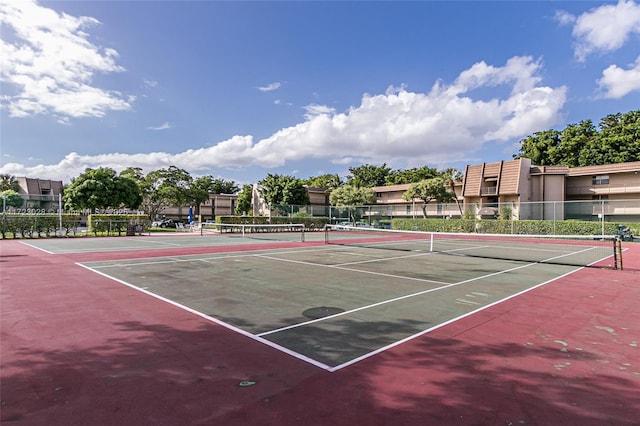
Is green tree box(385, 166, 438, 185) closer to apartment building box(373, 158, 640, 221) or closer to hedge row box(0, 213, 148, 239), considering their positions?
apartment building box(373, 158, 640, 221)

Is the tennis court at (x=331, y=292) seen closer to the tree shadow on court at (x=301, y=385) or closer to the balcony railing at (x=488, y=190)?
the tree shadow on court at (x=301, y=385)

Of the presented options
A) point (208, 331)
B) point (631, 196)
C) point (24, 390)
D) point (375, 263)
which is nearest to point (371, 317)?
point (208, 331)

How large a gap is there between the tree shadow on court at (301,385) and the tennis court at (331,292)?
0.40 metres

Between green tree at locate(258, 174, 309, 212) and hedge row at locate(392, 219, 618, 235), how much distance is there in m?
18.5

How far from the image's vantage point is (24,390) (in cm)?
382

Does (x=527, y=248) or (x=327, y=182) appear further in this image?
(x=327, y=182)

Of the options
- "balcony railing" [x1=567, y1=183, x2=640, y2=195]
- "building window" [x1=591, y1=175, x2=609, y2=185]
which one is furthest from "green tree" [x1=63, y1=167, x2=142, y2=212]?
"building window" [x1=591, y1=175, x2=609, y2=185]

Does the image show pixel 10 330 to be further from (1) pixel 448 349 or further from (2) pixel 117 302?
(1) pixel 448 349

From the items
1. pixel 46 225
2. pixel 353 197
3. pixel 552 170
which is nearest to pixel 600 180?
pixel 552 170

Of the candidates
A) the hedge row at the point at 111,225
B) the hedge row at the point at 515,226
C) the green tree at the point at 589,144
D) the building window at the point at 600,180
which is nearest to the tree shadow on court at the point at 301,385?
the hedge row at the point at 111,225

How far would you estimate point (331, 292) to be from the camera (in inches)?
348

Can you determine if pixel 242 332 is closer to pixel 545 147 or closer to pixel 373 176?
pixel 545 147

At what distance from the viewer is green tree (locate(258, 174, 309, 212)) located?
190 ft

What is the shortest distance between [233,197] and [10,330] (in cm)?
8725
